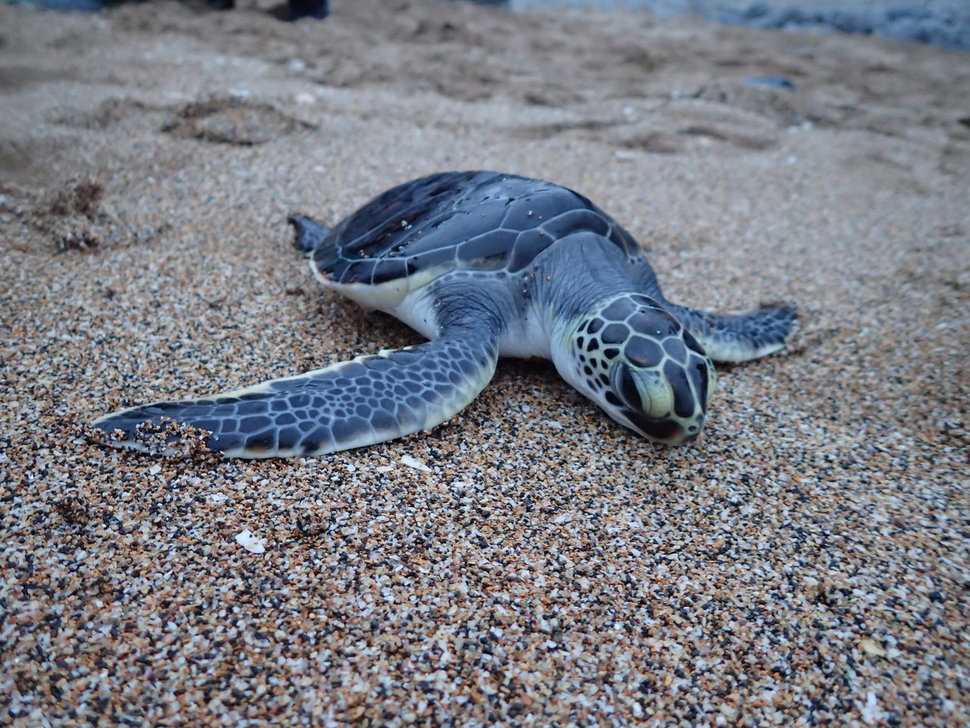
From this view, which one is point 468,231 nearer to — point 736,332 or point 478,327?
point 478,327

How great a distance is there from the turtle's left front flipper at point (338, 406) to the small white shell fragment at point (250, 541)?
208 mm

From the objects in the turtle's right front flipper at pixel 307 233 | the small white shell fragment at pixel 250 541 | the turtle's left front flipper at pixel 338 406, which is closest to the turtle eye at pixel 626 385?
the turtle's left front flipper at pixel 338 406

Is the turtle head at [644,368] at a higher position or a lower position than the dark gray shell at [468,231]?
lower

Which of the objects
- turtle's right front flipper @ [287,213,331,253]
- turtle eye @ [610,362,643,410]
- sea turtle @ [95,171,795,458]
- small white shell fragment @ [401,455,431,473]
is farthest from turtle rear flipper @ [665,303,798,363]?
turtle's right front flipper @ [287,213,331,253]

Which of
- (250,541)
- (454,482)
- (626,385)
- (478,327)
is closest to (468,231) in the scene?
(478,327)

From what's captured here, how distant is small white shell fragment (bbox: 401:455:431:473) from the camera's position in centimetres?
153

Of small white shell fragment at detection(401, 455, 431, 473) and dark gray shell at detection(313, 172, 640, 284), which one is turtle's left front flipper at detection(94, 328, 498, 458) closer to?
small white shell fragment at detection(401, 455, 431, 473)

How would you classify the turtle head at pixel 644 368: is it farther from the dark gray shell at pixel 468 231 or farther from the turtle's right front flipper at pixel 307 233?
the turtle's right front flipper at pixel 307 233

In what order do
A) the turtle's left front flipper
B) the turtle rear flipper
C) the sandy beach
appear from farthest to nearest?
the turtle rear flipper, the turtle's left front flipper, the sandy beach

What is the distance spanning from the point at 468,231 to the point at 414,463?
80cm

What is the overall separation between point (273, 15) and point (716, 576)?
6417 millimetres

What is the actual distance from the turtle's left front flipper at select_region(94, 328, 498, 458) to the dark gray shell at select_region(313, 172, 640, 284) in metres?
0.30

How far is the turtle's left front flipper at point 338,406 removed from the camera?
56.3 inches

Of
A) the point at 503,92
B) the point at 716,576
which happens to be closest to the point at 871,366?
the point at 716,576
